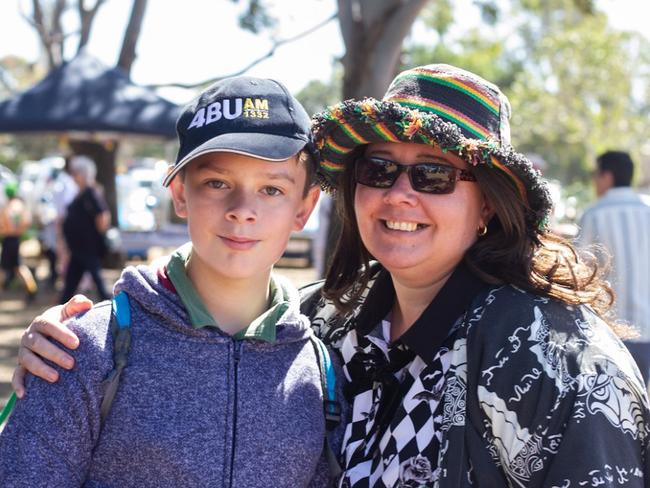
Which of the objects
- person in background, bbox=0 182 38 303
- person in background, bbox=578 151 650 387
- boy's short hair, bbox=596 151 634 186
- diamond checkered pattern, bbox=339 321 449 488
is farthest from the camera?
person in background, bbox=0 182 38 303

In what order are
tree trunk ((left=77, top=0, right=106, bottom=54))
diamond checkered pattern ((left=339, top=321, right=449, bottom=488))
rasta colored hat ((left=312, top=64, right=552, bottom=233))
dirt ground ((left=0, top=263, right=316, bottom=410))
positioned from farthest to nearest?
tree trunk ((left=77, top=0, right=106, bottom=54)) < dirt ground ((left=0, top=263, right=316, bottom=410)) < rasta colored hat ((left=312, top=64, right=552, bottom=233)) < diamond checkered pattern ((left=339, top=321, right=449, bottom=488))

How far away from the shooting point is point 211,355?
7.49ft

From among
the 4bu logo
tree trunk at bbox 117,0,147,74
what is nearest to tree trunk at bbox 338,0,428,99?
the 4bu logo

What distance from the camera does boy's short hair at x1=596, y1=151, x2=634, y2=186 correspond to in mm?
6098

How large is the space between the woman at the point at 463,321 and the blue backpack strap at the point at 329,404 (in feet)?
0.12

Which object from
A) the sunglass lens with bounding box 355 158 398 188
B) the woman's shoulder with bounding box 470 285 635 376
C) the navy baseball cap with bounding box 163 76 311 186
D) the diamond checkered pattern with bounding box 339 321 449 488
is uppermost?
the navy baseball cap with bounding box 163 76 311 186

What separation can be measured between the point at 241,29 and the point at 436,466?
35.9 feet

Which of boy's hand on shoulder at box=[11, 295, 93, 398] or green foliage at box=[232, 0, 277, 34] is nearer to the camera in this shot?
boy's hand on shoulder at box=[11, 295, 93, 398]

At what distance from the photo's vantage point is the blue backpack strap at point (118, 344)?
211cm

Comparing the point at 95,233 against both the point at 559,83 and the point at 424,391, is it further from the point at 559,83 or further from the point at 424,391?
the point at 559,83

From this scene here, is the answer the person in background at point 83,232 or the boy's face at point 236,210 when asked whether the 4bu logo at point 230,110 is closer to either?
the boy's face at point 236,210

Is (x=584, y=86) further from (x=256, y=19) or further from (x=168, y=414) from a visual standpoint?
(x=168, y=414)

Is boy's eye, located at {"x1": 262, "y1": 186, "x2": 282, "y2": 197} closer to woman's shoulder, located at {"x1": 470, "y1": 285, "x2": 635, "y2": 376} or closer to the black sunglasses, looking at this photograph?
the black sunglasses

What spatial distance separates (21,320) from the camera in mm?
11305
